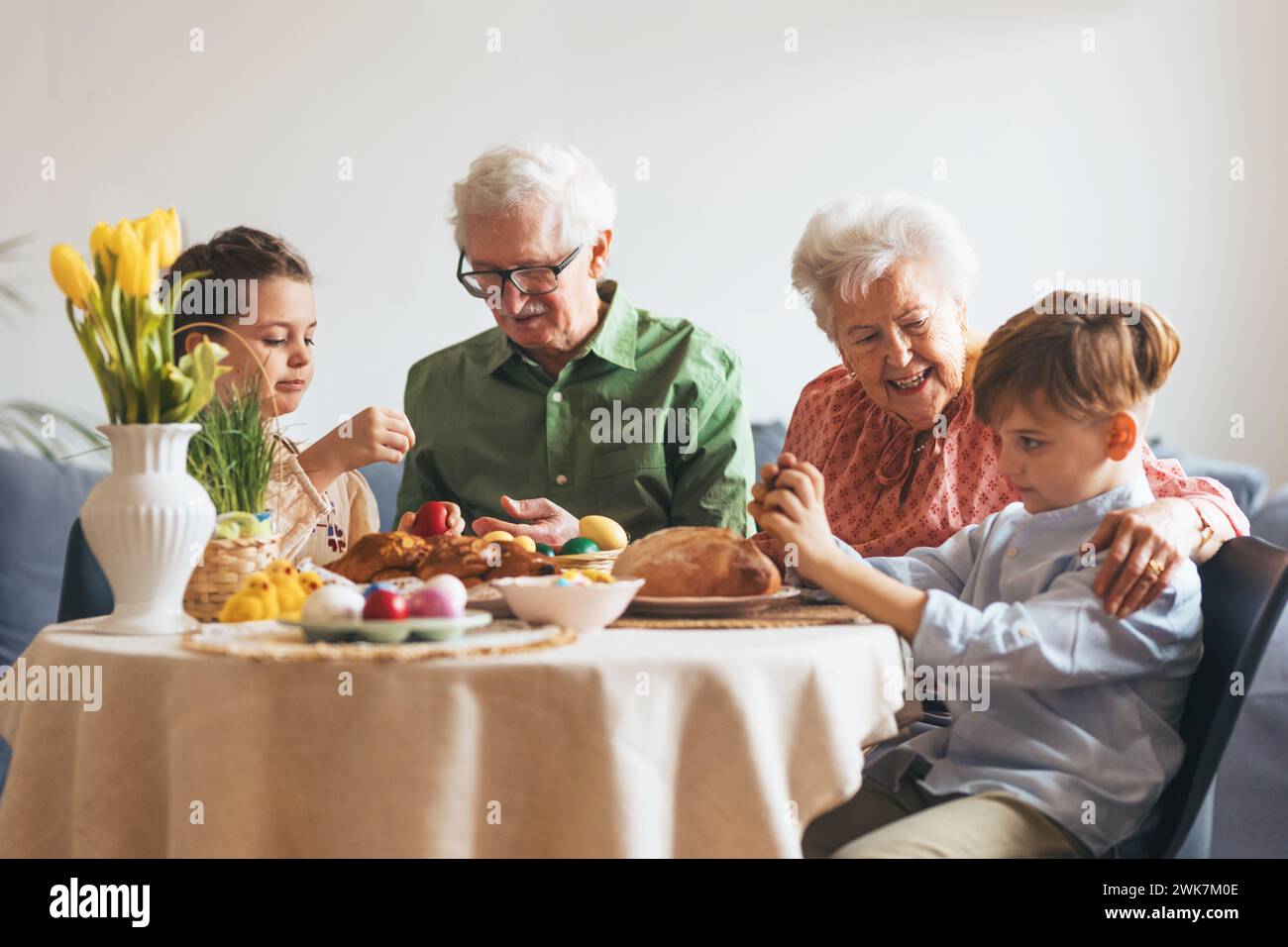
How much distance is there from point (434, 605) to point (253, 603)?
272mm

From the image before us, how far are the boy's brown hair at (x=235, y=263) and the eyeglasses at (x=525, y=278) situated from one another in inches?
15.3

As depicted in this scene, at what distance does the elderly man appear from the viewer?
2559 millimetres

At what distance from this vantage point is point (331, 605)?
1.32 metres

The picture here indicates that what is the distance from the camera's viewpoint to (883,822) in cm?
165

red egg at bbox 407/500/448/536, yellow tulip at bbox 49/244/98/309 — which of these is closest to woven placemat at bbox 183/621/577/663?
yellow tulip at bbox 49/244/98/309

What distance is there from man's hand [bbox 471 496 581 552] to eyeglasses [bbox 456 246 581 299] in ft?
1.61

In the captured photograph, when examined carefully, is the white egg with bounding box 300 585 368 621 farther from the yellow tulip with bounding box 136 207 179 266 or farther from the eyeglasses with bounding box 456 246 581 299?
the eyeglasses with bounding box 456 246 581 299

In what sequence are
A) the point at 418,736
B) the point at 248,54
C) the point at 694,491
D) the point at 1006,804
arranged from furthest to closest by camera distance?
the point at 248,54 → the point at 694,491 → the point at 1006,804 → the point at 418,736

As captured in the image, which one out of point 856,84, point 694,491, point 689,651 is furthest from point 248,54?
point 689,651

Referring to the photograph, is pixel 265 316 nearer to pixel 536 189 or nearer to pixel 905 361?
pixel 536 189

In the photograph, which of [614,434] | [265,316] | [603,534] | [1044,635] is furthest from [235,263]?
[1044,635]
